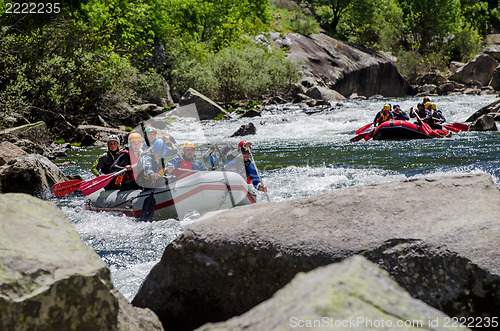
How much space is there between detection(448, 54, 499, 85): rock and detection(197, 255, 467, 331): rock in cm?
3934

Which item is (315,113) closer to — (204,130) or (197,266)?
(204,130)

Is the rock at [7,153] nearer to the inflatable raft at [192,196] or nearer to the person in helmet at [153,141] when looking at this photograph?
the person in helmet at [153,141]

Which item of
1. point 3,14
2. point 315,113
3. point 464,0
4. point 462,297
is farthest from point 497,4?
point 462,297

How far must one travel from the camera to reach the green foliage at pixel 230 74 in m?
26.1

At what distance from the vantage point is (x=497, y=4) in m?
59.0

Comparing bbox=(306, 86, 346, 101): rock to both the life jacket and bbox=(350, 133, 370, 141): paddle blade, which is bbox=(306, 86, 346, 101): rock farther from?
the life jacket

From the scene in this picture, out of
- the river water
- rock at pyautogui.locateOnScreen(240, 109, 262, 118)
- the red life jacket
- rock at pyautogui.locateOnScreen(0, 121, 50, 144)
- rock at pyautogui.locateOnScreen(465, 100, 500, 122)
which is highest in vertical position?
rock at pyautogui.locateOnScreen(0, 121, 50, 144)

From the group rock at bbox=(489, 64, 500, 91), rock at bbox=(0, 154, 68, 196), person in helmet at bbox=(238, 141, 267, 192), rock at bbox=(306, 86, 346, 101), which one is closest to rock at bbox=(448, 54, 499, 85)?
rock at bbox=(489, 64, 500, 91)

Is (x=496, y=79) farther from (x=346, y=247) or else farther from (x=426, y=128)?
(x=346, y=247)

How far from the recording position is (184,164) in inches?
328

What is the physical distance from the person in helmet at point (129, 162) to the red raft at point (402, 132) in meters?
9.91

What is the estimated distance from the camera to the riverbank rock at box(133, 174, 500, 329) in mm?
2939

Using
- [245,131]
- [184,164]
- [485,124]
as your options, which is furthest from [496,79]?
[184,164]

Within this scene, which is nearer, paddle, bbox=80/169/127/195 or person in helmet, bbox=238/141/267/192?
paddle, bbox=80/169/127/195
